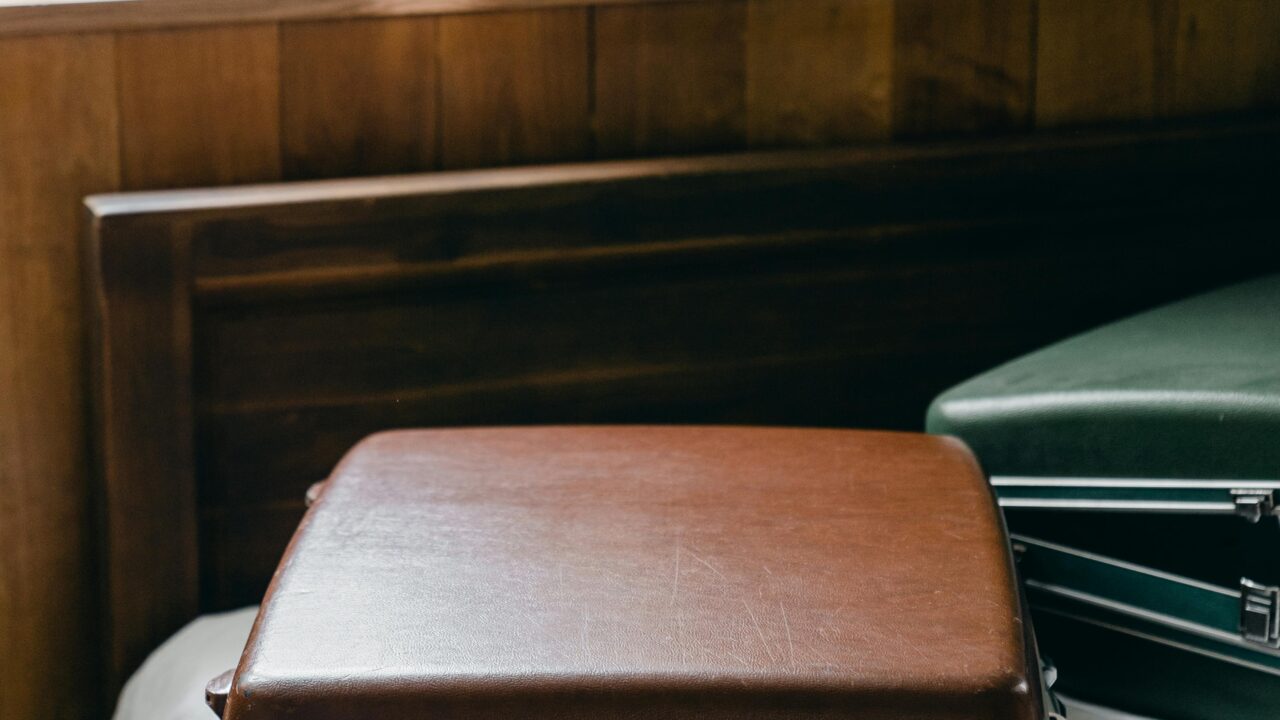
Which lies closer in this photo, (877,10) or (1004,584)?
(1004,584)

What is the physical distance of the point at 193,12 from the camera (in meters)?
1.11

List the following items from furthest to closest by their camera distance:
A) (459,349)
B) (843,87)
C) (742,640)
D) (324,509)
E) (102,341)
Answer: (843,87) < (459,349) < (102,341) < (324,509) < (742,640)

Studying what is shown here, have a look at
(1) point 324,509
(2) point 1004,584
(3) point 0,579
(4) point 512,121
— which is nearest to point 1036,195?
(4) point 512,121

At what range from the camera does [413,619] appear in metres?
0.75

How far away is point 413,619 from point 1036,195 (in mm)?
776

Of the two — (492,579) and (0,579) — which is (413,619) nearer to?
(492,579)

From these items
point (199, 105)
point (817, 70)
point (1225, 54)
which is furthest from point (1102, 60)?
point (199, 105)

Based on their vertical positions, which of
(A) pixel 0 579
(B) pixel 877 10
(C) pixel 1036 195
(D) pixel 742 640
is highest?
(B) pixel 877 10

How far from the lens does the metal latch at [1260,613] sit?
896mm

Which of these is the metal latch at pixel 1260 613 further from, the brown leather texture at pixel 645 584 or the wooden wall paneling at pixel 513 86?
the wooden wall paneling at pixel 513 86

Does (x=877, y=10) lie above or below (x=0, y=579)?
above

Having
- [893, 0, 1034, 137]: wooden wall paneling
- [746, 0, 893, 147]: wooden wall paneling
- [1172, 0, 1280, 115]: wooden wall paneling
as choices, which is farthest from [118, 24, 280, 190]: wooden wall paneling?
[1172, 0, 1280, 115]: wooden wall paneling

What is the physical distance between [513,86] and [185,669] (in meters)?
0.51

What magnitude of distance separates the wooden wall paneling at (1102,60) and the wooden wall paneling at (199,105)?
67 cm
